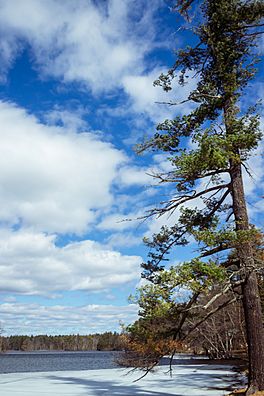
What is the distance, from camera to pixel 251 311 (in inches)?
357

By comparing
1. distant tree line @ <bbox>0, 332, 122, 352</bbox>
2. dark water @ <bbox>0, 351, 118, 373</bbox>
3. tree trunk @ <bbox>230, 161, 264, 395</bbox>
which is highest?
distant tree line @ <bbox>0, 332, 122, 352</bbox>

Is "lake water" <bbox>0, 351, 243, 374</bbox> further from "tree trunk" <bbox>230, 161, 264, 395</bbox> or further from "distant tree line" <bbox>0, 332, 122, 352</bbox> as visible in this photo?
"distant tree line" <bbox>0, 332, 122, 352</bbox>

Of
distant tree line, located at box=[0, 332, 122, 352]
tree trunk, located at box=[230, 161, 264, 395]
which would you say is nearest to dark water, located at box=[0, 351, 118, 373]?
tree trunk, located at box=[230, 161, 264, 395]

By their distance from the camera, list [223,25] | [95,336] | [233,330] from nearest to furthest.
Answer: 1. [223,25]
2. [233,330]
3. [95,336]

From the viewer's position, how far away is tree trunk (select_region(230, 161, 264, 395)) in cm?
874

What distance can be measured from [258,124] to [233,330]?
25548mm

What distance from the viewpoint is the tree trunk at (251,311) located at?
8742 mm

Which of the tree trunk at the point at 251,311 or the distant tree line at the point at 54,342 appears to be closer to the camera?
the tree trunk at the point at 251,311

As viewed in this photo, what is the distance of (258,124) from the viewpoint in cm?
927

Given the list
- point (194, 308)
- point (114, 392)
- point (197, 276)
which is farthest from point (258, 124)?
point (114, 392)

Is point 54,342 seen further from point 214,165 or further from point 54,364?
point 214,165

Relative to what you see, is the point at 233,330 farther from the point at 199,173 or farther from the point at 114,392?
the point at 199,173

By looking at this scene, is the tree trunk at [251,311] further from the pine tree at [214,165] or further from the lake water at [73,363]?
the lake water at [73,363]

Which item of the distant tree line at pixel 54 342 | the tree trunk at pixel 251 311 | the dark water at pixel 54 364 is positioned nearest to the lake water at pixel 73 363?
the dark water at pixel 54 364
